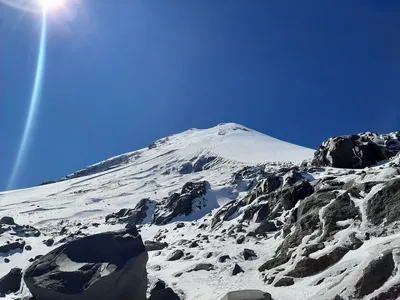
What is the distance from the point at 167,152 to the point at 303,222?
112017 mm

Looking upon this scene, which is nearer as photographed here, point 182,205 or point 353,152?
point 353,152

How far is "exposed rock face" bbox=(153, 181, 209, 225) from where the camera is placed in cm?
5408

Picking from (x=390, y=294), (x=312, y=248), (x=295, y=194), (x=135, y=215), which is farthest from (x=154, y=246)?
(x=390, y=294)

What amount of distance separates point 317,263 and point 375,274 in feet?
15.7

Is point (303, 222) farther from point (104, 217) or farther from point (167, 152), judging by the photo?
point (167, 152)

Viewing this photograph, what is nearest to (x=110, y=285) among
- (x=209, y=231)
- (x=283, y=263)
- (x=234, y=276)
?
(x=234, y=276)

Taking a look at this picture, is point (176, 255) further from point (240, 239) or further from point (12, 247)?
point (12, 247)

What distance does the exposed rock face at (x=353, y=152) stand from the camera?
48866 millimetres

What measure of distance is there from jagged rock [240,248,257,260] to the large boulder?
759 cm

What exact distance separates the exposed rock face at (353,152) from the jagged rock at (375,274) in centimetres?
3508

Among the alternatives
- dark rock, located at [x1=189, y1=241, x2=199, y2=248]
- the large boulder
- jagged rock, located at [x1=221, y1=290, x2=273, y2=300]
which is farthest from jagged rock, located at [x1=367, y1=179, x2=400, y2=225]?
dark rock, located at [x1=189, y1=241, x2=199, y2=248]

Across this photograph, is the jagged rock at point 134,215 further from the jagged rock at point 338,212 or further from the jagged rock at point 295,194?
the jagged rock at point 338,212

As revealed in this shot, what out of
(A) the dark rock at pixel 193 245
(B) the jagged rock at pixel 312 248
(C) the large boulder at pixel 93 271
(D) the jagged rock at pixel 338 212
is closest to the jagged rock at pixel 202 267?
(C) the large boulder at pixel 93 271

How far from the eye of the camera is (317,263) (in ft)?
63.6
